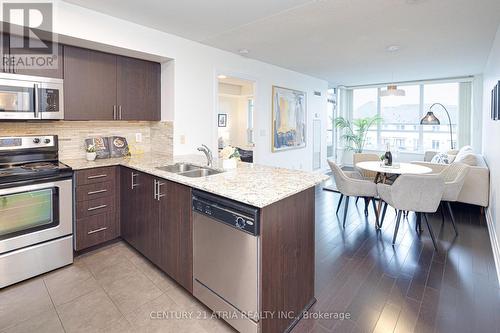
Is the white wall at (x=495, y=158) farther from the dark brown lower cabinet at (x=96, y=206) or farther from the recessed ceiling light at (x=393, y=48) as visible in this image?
the dark brown lower cabinet at (x=96, y=206)

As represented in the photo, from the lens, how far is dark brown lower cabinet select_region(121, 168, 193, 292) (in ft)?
6.97

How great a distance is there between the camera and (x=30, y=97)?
251 centimetres

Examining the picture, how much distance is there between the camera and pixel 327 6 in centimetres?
266

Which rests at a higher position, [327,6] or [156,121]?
[327,6]

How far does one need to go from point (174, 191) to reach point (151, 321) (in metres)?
0.91

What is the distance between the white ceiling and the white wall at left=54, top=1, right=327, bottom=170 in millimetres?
124

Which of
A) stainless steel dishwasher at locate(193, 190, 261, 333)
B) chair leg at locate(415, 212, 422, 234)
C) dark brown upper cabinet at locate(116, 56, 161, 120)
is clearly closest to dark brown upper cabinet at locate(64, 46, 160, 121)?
dark brown upper cabinet at locate(116, 56, 161, 120)

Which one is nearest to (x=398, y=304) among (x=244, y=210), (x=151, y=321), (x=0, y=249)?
(x=244, y=210)

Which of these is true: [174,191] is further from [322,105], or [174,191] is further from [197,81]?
[322,105]

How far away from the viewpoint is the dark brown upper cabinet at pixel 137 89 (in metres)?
3.27

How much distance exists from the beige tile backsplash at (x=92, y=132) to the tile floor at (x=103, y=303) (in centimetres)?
139

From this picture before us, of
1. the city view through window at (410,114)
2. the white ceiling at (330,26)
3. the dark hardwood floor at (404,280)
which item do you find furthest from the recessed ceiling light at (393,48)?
the city view through window at (410,114)

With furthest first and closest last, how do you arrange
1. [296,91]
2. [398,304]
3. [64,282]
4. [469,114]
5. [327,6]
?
[469,114], [296,91], [327,6], [64,282], [398,304]

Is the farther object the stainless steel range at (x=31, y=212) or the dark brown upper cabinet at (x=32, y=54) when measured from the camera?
the dark brown upper cabinet at (x=32, y=54)
